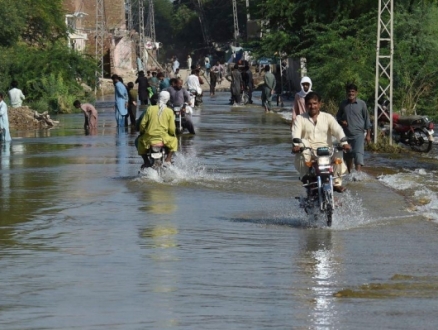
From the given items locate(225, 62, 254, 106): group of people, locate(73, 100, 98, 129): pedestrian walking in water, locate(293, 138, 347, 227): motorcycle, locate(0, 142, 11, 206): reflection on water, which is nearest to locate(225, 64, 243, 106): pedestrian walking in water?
locate(225, 62, 254, 106): group of people

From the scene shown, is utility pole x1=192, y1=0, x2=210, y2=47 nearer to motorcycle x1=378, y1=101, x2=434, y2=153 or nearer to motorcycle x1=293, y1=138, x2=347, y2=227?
motorcycle x1=378, y1=101, x2=434, y2=153

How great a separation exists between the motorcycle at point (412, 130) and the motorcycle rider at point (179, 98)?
530 centimetres

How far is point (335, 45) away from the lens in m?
33.3

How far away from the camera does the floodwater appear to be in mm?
7758

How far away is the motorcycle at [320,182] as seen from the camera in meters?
12.2

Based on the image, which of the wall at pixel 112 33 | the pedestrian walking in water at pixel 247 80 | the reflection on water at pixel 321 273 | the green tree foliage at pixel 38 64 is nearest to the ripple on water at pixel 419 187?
the reflection on water at pixel 321 273

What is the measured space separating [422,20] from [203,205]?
69.9ft

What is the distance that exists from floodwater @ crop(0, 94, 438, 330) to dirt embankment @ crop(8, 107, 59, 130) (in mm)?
12559

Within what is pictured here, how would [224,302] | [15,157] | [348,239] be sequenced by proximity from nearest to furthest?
[224,302] → [348,239] → [15,157]

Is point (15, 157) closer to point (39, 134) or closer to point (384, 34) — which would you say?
point (39, 134)

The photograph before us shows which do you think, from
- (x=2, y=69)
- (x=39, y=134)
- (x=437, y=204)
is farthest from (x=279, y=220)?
(x=2, y=69)

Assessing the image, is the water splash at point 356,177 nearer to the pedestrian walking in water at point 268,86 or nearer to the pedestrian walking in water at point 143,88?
the pedestrian walking in water at point 268,86

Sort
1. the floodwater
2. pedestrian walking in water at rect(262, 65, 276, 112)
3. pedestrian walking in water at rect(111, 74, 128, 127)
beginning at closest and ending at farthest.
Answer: the floodwater
pedestrian walking in water at rect(111, 74, 128, 127)
pedestrian walking in water at rect(262, 65, 276, 112)

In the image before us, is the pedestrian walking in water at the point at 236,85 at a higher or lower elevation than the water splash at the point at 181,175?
higher
